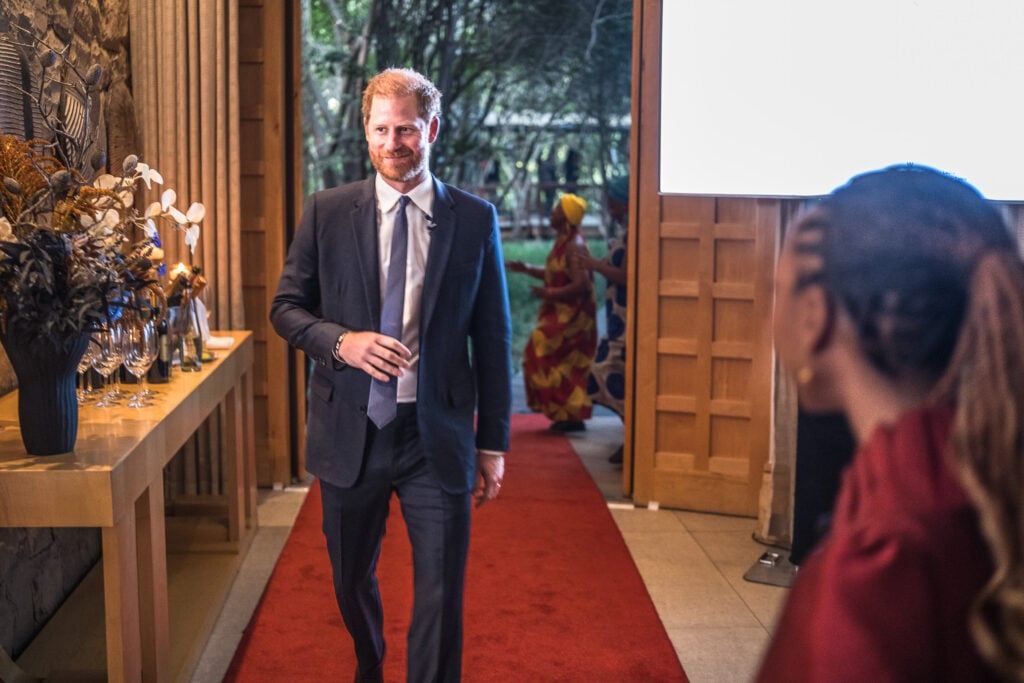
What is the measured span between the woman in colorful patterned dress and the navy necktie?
3486 mm

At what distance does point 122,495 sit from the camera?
93.9 inches

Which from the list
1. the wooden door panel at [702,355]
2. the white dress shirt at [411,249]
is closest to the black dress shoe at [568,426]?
the wooden door panel at [702,355]

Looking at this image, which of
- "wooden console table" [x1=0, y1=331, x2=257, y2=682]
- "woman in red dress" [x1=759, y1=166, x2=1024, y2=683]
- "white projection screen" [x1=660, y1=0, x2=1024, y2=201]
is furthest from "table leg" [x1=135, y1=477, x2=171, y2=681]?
"woman in red dress" [x1=759, y1=166, x2=1024, y2=683]

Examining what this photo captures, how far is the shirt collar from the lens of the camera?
2617mm

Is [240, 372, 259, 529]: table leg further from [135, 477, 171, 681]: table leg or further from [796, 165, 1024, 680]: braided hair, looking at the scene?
[796, 165, 1024, 680]: braided hair

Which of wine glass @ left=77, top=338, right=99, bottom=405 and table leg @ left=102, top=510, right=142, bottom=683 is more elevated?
wine glass @ left=77, top=338, right=99, bottom=405

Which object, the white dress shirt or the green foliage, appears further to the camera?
the green foliage

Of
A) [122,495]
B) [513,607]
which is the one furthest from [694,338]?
[122,495]

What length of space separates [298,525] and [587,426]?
2522mm

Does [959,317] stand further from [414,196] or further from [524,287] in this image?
[524,287]

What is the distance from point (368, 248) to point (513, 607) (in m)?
1.67

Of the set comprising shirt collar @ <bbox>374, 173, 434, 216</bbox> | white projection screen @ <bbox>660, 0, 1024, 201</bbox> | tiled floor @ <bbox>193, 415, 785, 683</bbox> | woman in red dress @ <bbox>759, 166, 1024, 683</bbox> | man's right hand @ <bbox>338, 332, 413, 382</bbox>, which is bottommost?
tiled floor @ <bbox>193, 415, 785, 683</bbox>

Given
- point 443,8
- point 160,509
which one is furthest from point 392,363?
point 443,8

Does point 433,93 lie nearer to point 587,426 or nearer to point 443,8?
point 587,426
